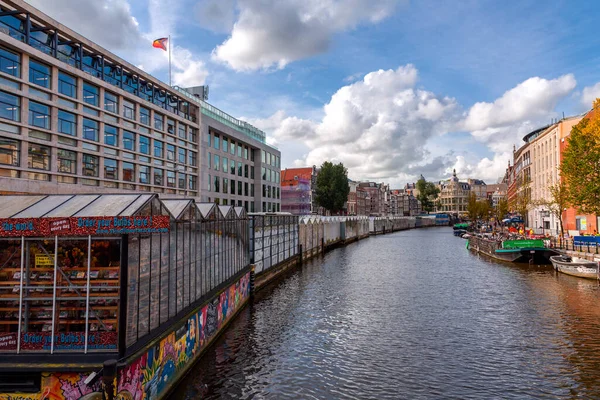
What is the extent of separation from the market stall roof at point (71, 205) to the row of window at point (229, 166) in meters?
63.0

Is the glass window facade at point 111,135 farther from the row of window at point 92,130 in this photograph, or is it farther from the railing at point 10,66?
the railing at point 10,66

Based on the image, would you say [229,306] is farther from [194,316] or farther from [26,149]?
[26,149]

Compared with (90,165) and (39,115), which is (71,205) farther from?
(90,165)

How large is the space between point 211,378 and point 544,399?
11872 mm

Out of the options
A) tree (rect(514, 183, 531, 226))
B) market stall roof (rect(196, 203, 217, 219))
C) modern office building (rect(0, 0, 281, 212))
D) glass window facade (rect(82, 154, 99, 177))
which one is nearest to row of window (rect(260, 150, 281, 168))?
modern office building (rect(0, 0, 281, 212))

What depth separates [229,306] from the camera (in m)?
23.8

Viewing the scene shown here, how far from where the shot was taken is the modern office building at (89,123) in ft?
127

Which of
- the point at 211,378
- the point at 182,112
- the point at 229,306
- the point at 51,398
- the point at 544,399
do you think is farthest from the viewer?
the point at 182,112

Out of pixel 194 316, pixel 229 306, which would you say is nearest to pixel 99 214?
pixel 194 316

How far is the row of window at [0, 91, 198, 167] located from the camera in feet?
124

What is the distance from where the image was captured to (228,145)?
84.1m

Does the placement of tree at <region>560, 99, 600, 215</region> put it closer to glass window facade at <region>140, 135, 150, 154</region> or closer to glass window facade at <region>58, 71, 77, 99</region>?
glass window facade at <region>140, 135, 150, 154</region>

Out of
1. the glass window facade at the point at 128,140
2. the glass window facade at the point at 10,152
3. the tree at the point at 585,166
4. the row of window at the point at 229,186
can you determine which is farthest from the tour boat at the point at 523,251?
the glass window facade at the point at 10,152

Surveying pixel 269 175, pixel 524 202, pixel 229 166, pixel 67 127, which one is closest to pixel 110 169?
pixel 67 127
